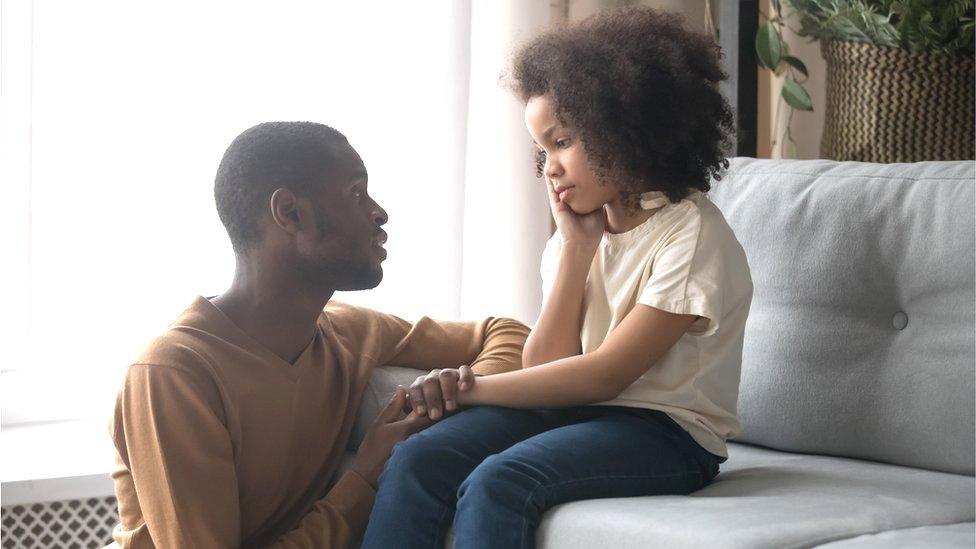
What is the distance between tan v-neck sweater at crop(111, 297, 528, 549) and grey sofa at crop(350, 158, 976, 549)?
0.07 meters

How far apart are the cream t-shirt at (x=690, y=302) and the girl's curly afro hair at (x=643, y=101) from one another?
4 cm

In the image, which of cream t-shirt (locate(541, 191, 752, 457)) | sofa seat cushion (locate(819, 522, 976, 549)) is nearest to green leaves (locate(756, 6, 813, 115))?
cream t-shirt (locate(541, 191, 752, 457))

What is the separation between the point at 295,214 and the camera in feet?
4.74

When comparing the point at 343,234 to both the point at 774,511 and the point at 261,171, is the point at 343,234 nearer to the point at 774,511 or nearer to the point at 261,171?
the point at 261,171

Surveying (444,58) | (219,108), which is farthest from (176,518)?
(444,58)

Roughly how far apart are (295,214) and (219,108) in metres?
0.79

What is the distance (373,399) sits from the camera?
158 cm

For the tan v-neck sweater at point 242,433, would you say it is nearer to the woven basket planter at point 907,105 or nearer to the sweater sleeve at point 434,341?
the sweater sleeve at point 434,341

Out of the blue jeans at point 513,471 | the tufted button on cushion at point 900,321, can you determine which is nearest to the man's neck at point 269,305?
the blue jeans at point 513,471

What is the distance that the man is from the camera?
1301mm

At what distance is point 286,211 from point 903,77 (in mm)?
1239

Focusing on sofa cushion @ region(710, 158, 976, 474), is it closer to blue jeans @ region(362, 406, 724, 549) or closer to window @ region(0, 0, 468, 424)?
blue jeans @ region(362, 406, 724, 549)

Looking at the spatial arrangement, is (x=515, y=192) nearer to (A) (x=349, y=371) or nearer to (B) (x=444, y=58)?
(B) (x=444, y=58)

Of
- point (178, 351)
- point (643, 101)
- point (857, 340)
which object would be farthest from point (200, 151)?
point (857, 340)
